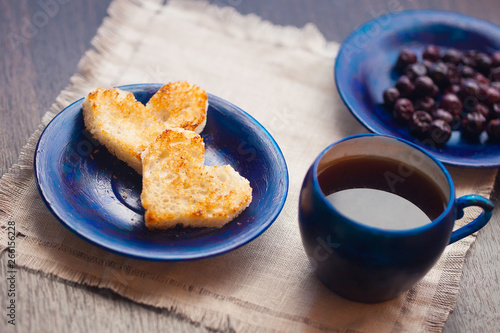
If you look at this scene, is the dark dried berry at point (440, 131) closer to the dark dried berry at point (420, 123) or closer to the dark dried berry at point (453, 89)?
the dark dried berry at point (420, 123)

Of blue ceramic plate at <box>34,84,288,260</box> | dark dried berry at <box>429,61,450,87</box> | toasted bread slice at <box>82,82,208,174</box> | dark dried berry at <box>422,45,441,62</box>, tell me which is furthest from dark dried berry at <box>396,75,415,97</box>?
toasted bread slice at <box>82,82,208,174</box>

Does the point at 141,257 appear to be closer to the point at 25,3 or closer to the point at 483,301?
the point at 483,301

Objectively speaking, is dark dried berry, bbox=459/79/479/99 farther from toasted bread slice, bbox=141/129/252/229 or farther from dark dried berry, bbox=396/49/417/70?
toasted bread slice, bbox=141/129/252/229

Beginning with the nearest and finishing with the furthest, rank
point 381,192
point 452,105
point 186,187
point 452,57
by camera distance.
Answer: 1. point 381,192
2. point 186,187
3. point 452,105
4. point 452,57

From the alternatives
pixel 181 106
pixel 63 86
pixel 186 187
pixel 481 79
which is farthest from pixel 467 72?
pixel 63 86

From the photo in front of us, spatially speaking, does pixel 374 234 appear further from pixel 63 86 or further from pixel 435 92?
pixel 63 86

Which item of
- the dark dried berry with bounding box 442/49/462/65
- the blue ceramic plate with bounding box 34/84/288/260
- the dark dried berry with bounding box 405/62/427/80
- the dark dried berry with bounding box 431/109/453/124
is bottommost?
the dark dried berry with bounding box 431/109/453/124
